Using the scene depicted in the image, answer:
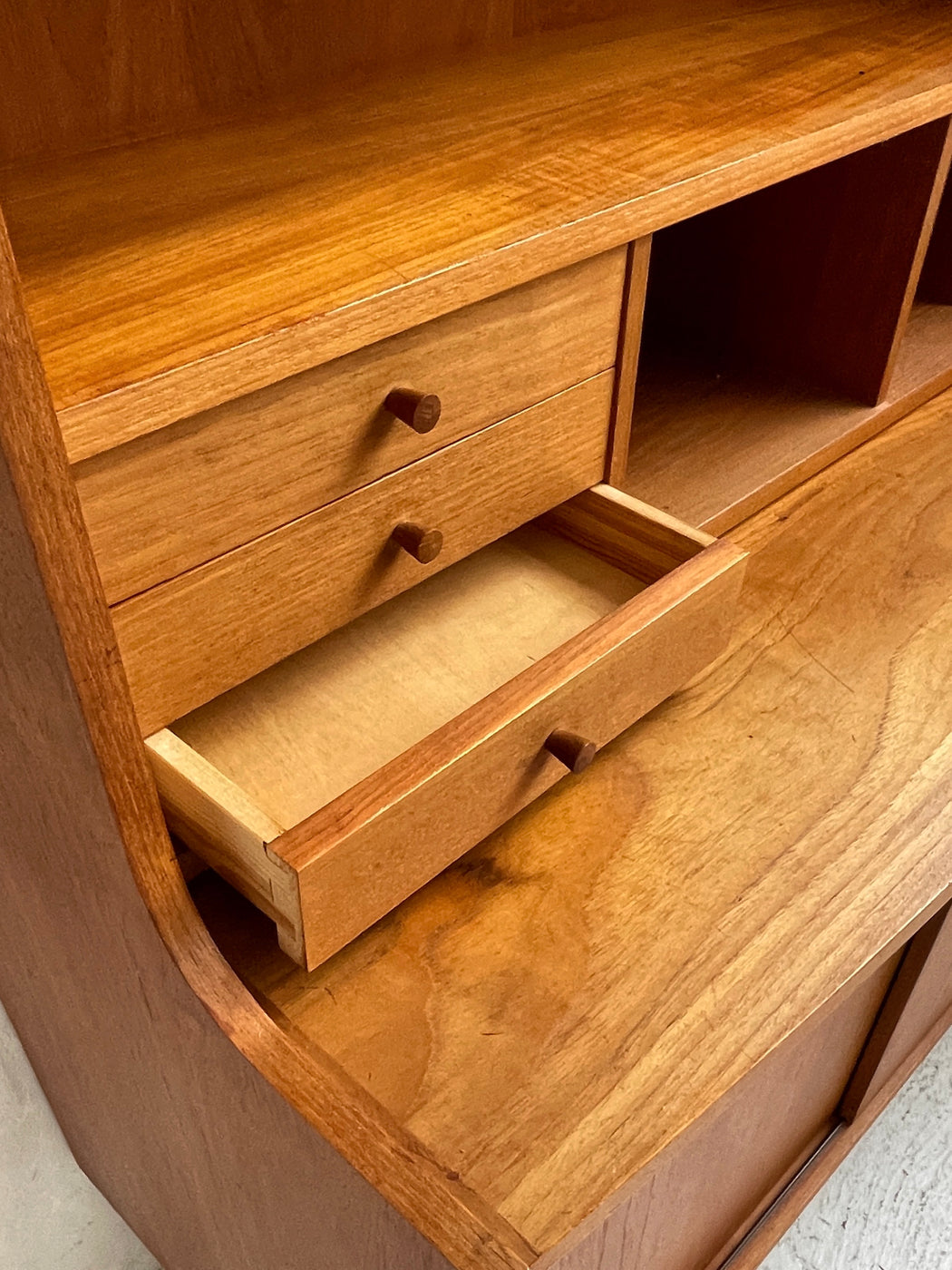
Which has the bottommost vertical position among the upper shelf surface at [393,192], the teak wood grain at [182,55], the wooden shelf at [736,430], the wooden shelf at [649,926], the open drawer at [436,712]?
the wooden shelf at [649,926]

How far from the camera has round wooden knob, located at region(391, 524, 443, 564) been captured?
624 mm

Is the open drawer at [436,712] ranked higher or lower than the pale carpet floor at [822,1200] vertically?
higher

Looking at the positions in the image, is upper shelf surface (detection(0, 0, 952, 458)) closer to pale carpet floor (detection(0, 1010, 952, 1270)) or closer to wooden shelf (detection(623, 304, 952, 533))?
wooden shelf (detection(623, 304, 952, 533))

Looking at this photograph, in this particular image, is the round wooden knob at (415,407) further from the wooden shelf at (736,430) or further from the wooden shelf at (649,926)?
the wooden shelf at (736,430)

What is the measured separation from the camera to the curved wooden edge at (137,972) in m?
0.44

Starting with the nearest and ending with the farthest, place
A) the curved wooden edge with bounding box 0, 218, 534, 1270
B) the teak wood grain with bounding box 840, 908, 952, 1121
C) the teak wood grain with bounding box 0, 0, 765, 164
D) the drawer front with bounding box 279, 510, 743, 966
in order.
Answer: the curved wooden edge with bounding box 0, 218, 534, 1270, the drawer front with bounding box 279, 510, 743, 966, the teak wood grain with bounding box 0, 0, 765, 164, the teak wood grain with bounding box 840, 908, 952, 1121

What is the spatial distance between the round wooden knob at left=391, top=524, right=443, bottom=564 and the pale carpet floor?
1.95 feet

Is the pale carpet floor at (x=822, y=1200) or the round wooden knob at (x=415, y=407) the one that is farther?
the pale carpet floor at (x=822, y=1200)

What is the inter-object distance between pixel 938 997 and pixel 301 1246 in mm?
697

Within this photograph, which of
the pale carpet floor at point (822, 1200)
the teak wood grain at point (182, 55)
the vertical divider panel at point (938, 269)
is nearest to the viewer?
the teak wood grain at point (182, 55)

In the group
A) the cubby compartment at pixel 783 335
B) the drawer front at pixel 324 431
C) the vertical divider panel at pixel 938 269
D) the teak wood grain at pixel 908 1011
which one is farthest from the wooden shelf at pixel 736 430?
the teak wood grain at pixel 908 1011

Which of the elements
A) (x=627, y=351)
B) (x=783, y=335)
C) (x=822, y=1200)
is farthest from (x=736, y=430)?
(x=822, y=1200)

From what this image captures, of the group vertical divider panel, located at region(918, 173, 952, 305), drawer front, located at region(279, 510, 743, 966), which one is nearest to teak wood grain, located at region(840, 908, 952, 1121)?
drawer front, located at region(279, 510, 743, 966)

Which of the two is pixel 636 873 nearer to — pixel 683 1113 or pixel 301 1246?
pixel 683 1113
